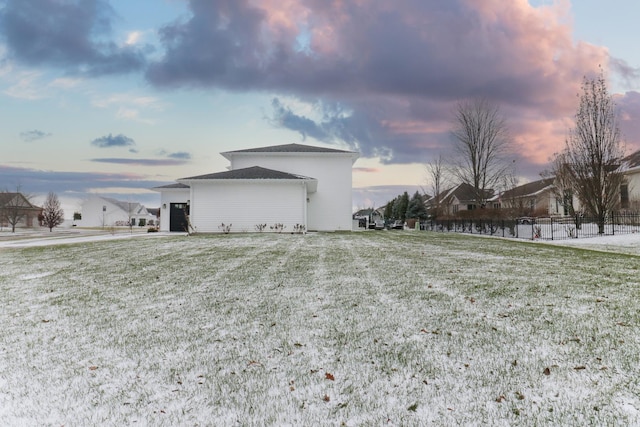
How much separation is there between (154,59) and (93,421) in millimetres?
17058

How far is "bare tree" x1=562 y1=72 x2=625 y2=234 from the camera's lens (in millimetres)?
22312

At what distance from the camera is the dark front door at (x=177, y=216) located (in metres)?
27.7

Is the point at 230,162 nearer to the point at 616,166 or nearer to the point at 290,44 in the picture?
the point at 290,44

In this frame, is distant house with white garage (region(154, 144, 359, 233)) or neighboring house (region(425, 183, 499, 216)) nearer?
distant house with white garage (region(154, 144, 359, 233))

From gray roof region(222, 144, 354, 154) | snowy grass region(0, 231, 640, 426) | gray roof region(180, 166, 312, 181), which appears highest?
gray roof region(222, 144, 354, 154)

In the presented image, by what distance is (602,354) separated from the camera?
141 inches

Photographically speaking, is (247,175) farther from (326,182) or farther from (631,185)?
(631,185)

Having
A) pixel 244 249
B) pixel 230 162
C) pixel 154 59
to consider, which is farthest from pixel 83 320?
pixel 230 162

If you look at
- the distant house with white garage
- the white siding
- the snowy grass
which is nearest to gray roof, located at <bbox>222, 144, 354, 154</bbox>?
the distant house with white garage

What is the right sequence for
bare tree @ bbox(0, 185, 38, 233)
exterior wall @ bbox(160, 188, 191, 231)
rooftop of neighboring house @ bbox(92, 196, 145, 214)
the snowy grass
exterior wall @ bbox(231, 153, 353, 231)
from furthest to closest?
1. rooftop of neighboring house @ bbox(92, 196, 145, 214)
2. bare tree @ bbox(0, 185, 38, 233)
3. exterior wall @ bbox(160, 188, 191, 231)
4. exterior wall @ bbox(231, 153, 353, 231)
5. the snowy grass

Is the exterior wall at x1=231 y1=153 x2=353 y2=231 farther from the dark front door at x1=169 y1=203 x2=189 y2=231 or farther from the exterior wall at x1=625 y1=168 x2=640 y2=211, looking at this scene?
the exterior wall at x1=625 y1=168 x2=640 y2=211

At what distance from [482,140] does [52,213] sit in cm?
4617

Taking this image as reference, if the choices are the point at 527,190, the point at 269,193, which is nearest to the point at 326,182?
the point at 269,193

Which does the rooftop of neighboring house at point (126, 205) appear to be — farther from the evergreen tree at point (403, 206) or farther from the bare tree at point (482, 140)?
the bare tree at point (482, 140)
